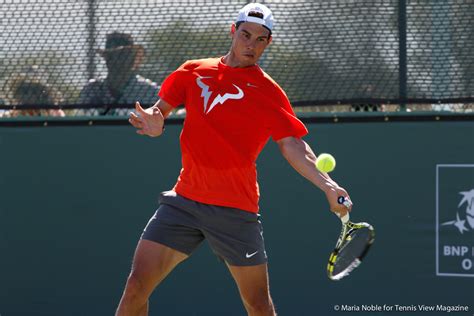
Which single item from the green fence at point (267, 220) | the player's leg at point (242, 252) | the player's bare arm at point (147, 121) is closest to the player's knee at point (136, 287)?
the player's leg at point (242, 252)

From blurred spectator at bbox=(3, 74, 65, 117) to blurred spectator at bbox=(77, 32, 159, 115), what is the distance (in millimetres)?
238

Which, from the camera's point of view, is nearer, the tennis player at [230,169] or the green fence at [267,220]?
the tennis player at [230,169]

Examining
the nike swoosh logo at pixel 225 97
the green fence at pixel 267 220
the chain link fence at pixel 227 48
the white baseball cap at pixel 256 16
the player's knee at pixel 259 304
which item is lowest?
the green fence at pixel 267 220

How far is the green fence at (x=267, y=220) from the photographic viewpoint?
644 cm

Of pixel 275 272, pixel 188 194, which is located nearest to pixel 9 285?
pixel 275 272

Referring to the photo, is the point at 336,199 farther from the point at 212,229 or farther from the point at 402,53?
the point at 402,53

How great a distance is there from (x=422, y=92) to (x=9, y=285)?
3434mm

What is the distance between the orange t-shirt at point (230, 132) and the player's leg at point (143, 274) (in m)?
0.34

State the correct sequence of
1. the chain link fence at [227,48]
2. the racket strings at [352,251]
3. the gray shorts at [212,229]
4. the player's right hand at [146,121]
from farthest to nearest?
1. the chain link fence at [227,48]
2. the racket strings at [352,251]
3. the gray shorts at [212,229]
4. the player's right hand at [146,121]

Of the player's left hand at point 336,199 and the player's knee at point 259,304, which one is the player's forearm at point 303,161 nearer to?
the player's left hand at point 336,199

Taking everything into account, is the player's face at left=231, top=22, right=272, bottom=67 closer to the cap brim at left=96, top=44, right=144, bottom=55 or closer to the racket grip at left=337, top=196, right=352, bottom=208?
the racket grip at left=337, top=196, right=352, bottom=208

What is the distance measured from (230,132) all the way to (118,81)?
2.34m

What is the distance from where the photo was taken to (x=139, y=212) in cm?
692

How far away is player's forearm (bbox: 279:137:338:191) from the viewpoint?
184 inches
